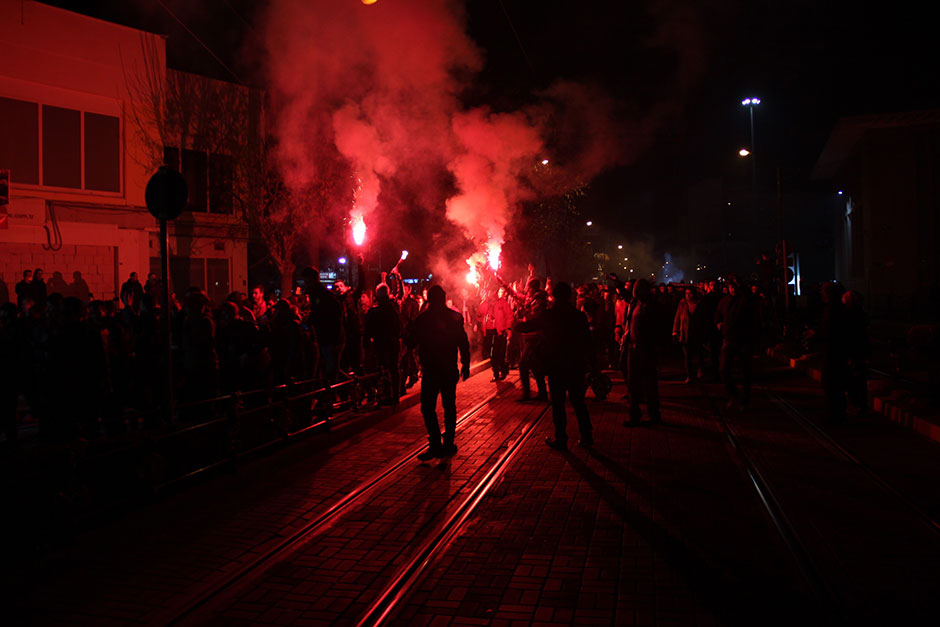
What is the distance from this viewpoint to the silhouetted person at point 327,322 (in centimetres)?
1026

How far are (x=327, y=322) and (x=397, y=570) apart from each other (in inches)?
234

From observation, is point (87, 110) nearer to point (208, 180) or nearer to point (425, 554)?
point (208, 180)

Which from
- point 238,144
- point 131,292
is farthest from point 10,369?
point 238,144

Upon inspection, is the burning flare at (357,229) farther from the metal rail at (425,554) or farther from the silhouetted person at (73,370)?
the metal rail at (425,554)

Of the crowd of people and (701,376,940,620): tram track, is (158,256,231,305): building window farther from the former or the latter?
(701,376,940,620): tram track

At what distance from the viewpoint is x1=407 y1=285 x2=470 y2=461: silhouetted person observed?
8047mm

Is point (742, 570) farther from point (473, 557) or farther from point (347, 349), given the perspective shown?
point (347, 349)

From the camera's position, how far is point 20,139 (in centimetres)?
1734

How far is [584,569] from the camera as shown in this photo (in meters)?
4.71

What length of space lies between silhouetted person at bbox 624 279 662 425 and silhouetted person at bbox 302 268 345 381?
405cm

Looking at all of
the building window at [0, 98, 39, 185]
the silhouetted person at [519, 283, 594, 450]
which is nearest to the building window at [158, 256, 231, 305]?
the building window at [0, 98, 39, 185]

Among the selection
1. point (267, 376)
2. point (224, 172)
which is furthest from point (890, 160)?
point (267, 376)

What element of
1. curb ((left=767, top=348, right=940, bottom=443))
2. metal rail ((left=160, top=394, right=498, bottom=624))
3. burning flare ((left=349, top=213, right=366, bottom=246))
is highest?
burning flare ((left=349, top=213, right=366, bottom=246))

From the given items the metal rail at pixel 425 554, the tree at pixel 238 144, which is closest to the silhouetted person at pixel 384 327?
the metal rail at pixel 425 554
